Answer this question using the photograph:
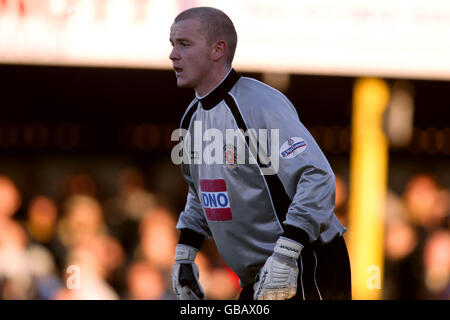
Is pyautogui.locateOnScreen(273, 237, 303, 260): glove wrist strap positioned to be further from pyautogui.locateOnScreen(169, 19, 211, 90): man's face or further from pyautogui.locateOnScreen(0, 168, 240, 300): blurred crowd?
pyautogui.locateOnScreen(0, 168, 240, 300): blurred crowd

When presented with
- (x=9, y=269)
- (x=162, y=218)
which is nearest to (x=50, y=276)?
(x=9, y=269)

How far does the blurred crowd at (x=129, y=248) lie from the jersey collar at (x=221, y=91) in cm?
231

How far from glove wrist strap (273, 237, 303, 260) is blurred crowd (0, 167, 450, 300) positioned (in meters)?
2.60

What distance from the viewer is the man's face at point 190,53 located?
3223 millimetres

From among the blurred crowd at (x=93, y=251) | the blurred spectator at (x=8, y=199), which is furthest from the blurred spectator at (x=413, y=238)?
the blurred spectator at (x=8, y=199)

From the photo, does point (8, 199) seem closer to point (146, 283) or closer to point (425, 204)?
point (146, 283)

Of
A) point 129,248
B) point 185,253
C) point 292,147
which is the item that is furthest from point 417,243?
point 292,147

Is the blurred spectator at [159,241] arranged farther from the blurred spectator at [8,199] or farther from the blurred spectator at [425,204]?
the blurred spectator at [425,204]

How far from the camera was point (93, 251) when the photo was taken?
20.0 ft

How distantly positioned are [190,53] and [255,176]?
1.82ft

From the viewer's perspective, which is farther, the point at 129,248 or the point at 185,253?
the point at 129,248

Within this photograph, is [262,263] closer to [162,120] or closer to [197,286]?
[197,286]

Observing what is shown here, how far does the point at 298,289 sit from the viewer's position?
10.3 ft
